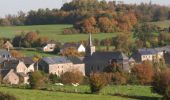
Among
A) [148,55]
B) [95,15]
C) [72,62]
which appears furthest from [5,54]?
[95,15]

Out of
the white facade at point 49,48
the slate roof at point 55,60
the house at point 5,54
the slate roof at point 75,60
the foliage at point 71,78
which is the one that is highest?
the foliage at point 71,78

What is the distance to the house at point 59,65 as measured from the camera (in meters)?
76.1

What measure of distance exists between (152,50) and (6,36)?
3450 centimetres

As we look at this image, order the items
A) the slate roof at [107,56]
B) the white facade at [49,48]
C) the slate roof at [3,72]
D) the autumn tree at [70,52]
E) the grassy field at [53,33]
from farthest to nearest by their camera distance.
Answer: the grassy field at [53,33] < the white facade at [49,48] < the autumn tree at [70,52] < the slate roof at [107,56] < the slate roof at [3,72]

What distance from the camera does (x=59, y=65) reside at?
78.2m

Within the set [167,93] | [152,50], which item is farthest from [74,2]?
[167,93]

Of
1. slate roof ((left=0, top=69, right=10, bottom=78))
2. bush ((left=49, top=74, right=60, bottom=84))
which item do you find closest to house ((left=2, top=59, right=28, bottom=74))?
slate roof ((left=0, top=69, right=10, bottom=78))

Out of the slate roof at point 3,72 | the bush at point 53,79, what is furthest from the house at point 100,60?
the slate roof at point 3,72

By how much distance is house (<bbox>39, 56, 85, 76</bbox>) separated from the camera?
76.1 meters

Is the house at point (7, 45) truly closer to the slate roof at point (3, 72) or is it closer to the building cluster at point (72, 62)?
the building cluster at point (72, 62)

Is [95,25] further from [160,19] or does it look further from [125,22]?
[160,19]

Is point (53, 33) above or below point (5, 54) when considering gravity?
below

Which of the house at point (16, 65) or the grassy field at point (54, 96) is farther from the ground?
the grassy field at point (54, 96)

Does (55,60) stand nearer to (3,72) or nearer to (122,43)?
(3,72)
